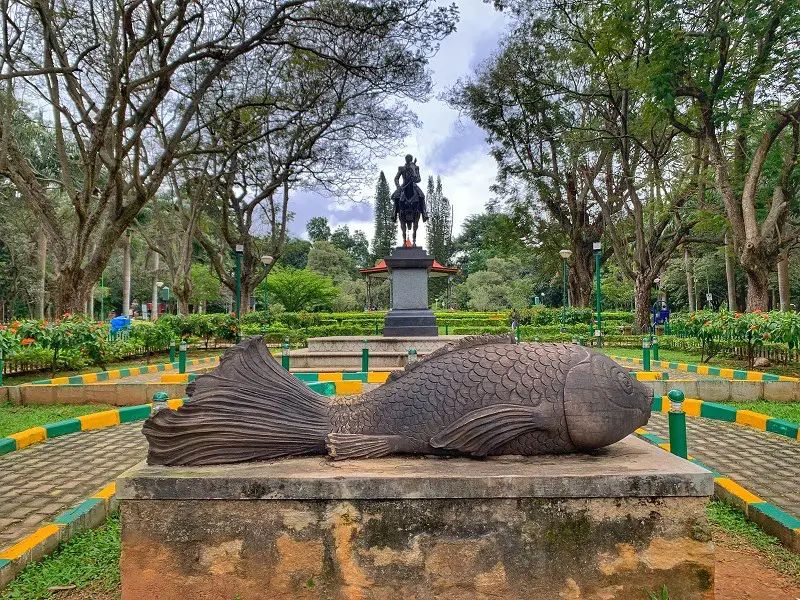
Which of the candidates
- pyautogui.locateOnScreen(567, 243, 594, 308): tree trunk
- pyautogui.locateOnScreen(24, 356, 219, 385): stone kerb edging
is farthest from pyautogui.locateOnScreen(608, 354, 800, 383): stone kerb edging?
pyautogui.locateOnScreen(567, 243, 594, 308): tree trunk

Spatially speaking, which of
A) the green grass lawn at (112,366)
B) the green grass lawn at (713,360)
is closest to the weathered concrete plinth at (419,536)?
the green grass lawn at (112,366)

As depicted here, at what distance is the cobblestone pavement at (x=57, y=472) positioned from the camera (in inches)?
165

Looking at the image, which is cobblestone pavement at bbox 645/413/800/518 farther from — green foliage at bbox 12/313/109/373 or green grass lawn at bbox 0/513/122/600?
green foliage at bbox 12/313/109/373

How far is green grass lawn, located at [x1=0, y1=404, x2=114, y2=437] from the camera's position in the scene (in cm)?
715

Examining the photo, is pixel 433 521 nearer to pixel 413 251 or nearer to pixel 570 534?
pixel 570 534

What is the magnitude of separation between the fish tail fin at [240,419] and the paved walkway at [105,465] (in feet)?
5.84

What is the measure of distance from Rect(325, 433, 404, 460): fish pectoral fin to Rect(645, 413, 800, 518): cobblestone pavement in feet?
10.3

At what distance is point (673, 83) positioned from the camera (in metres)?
12.5

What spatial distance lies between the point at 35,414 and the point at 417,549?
7.57 m

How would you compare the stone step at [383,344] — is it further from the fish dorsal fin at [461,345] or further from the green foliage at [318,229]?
the green foliage at [318,229]

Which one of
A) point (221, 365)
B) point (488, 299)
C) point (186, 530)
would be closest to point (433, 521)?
point (186, 530)

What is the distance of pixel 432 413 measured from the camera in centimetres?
315

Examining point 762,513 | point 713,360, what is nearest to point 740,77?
point 713,360

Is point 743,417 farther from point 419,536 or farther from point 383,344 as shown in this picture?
point 383,344
